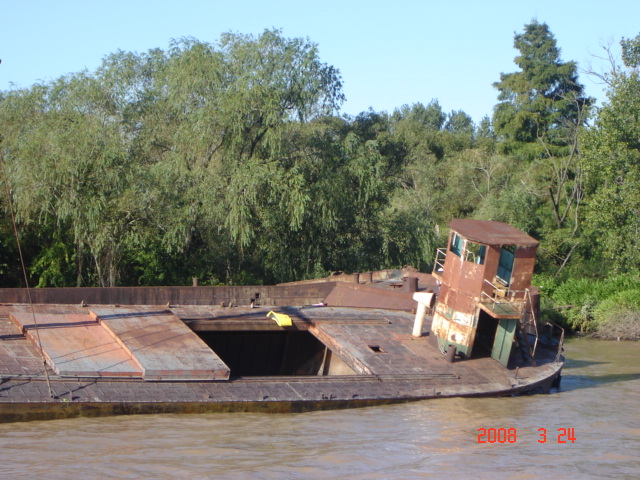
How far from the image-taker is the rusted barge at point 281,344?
1033 cm

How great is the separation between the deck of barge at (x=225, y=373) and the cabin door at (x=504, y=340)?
6.4 inches

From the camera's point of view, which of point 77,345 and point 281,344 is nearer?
point 77,345

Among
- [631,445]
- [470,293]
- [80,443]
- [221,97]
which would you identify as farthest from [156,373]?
[221,97]

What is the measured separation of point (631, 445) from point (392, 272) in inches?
367

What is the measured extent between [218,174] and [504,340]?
37.7 feet

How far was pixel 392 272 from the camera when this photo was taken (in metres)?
18.8

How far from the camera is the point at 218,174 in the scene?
22.3 m

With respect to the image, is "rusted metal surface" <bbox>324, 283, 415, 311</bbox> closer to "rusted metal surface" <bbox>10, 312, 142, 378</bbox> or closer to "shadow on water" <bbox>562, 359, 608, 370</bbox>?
"shadow on water" <bbox>562, 359, 608, 370</bbox>

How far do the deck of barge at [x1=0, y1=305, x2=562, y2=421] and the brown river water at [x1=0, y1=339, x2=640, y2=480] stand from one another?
0.20 meters

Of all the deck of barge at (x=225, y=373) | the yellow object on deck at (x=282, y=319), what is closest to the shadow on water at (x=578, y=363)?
the deck of barge at (x=225, y=373)

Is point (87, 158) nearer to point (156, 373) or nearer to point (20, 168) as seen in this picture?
point (20, 168)
